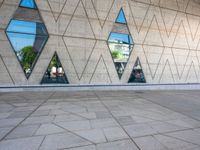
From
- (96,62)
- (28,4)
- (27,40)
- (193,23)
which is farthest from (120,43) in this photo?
(193,23)

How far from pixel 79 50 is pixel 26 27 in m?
4.24

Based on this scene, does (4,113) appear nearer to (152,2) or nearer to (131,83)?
(131,83)

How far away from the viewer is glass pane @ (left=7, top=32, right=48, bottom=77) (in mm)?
11031

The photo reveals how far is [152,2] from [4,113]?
51.2 ft

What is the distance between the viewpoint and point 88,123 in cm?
504

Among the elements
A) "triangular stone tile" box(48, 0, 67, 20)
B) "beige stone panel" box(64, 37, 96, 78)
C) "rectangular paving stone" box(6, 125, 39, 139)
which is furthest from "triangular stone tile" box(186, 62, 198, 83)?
"rectangular paving stone" box(6, 125, 39, 139)

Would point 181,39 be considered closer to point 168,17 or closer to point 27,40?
point 168,17

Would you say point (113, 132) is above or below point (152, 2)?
below

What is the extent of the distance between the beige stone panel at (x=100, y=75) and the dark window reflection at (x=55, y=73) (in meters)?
2.44

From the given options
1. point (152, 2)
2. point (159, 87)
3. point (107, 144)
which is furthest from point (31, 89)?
point (152, 2)

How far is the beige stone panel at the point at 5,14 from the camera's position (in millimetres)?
10633

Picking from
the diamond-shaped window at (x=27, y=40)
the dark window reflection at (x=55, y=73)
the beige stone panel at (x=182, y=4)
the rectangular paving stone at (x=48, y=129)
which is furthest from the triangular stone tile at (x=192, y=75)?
the rectangular paving stone at (x=48, y=129)

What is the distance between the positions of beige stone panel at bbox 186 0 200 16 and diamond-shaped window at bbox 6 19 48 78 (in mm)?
15866

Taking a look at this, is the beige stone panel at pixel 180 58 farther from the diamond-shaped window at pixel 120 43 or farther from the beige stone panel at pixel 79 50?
the beige stone panel at pixel 79 50
